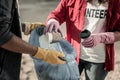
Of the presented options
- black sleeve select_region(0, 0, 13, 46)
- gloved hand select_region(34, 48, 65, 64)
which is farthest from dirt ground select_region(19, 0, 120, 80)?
black sleeve select_region(0, 0, 13, 46)

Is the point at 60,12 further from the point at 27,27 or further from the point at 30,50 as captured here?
the point at 30,50

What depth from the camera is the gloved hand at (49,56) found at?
166cm

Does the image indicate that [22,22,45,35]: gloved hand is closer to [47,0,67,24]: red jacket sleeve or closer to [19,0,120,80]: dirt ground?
[47,0,67,24]: red jacket sleeve

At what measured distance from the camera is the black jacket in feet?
4.66

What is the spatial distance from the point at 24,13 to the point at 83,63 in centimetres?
330

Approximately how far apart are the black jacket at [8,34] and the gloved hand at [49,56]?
0.46ft

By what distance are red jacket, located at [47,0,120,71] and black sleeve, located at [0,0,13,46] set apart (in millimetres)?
652

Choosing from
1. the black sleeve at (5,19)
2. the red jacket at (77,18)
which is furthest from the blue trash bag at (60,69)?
the black sleeve at (5,19)

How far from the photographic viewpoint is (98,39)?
6.26 ft

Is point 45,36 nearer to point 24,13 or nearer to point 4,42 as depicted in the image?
point 4,42

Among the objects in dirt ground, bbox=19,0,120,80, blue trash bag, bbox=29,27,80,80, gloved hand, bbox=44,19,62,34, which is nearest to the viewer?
blue trash bag, bbox=29,27,80,80

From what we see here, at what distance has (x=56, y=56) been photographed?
1739 millimetres

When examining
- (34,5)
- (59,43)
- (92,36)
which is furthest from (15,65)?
(34,5)

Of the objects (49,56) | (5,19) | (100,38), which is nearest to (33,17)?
(100,38)
